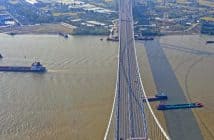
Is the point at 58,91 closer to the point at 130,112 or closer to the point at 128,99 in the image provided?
the point at 128,99

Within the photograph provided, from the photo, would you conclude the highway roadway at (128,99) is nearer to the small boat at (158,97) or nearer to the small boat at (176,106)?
the small boat at (158,97)

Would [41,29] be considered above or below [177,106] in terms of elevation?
above

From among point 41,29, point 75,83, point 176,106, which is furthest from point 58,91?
point 41,29

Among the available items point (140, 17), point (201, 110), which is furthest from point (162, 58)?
Result: point (140, 17)

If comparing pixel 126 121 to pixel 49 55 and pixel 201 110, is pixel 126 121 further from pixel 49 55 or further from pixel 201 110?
pixel 49 55

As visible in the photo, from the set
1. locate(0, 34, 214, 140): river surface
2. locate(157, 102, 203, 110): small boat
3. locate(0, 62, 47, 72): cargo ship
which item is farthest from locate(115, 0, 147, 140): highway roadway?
locate(0, 62, 47, 72): cargo ship

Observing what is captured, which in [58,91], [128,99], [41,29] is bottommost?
[58,91]

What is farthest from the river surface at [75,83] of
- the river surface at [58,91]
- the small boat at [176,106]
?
the small boat at [176,106]
